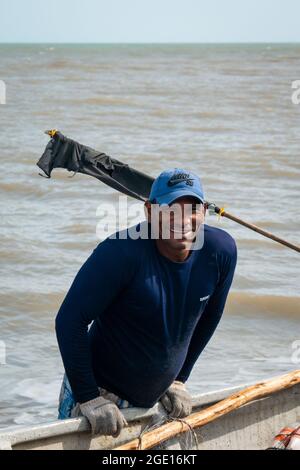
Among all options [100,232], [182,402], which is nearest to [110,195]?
[100,232]

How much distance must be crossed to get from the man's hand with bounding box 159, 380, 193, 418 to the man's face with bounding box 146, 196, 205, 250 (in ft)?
2.93

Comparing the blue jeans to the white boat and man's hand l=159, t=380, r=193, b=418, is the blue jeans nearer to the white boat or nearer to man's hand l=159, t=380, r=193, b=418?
the white boat

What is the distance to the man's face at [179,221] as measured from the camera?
406 centimetres

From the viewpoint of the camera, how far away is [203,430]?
16.4ft

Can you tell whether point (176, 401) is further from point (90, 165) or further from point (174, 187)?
point (90, 165)

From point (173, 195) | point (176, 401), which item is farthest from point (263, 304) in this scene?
point (173, 195)

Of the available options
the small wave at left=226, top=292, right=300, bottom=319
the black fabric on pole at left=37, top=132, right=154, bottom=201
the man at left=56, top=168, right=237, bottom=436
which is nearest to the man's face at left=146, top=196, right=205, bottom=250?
the man at left=56, top=168, right=237, bottom=436

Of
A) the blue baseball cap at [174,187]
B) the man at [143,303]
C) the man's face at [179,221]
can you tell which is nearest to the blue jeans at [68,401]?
the man at [143,303]

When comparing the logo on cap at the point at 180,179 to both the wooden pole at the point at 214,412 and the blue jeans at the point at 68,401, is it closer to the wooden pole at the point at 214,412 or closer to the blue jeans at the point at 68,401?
the blue jeans at the point at 68,401

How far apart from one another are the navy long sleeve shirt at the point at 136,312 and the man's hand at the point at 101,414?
0.13 ft

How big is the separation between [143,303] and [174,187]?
1.63 ft

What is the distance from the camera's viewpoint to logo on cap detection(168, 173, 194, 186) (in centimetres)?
409

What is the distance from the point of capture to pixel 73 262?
464 inches

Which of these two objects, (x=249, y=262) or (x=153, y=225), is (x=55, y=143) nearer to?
(x=153, y=225)
